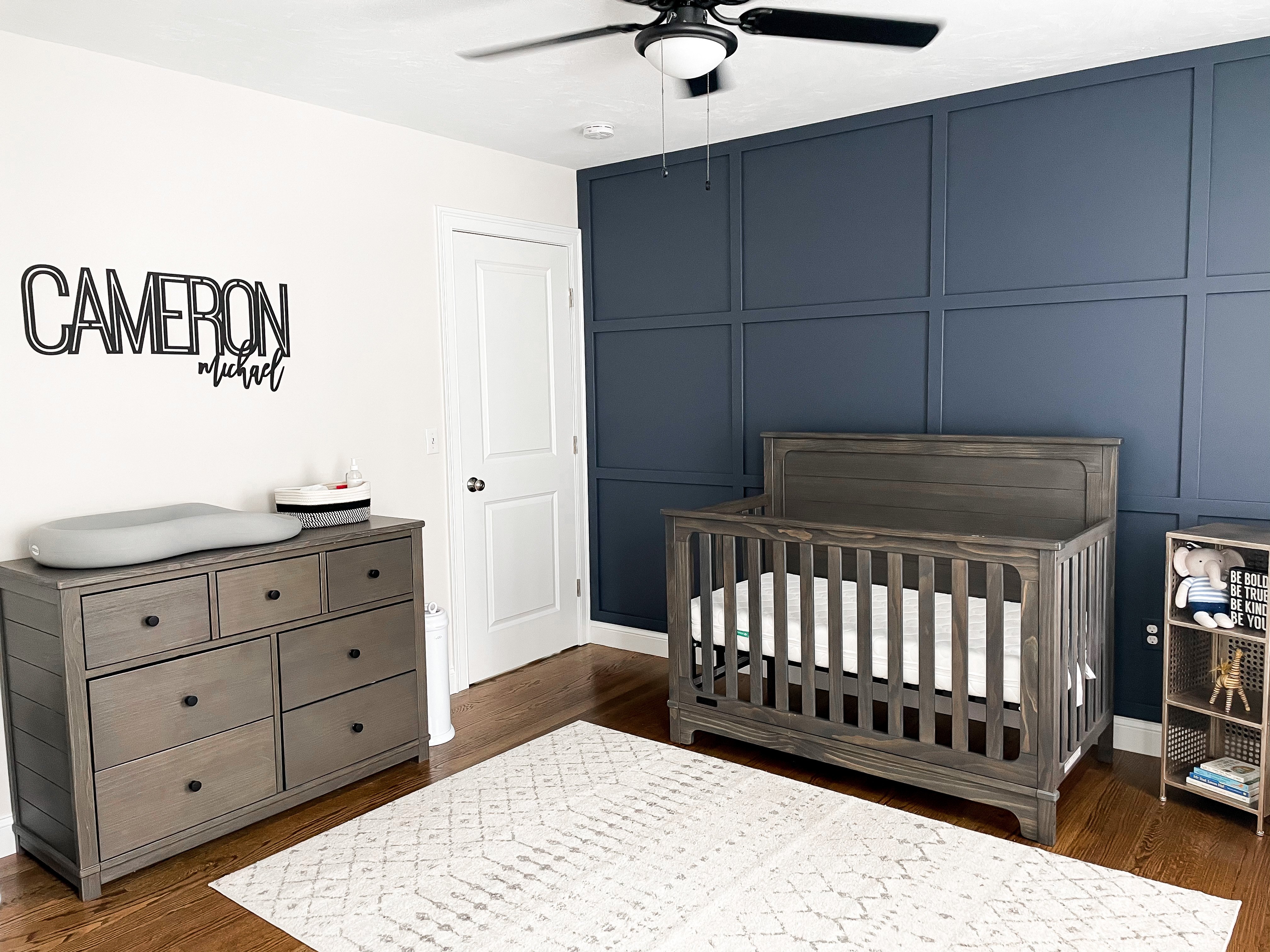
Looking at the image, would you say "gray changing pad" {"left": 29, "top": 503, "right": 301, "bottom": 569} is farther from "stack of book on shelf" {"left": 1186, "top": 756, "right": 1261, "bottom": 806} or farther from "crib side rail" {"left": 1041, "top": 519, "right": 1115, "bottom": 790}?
"stack of book on shelf" {"left": 1186, "top": 756, "right": 1261, "bottom": 806}

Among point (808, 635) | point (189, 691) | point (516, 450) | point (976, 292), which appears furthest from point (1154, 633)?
point (189, 691)

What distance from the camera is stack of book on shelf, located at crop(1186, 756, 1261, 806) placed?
2.51 meters

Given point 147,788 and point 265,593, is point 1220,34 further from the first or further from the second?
point 147,788

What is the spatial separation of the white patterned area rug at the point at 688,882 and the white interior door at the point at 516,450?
4.04 ft

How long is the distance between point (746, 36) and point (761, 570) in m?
2.09

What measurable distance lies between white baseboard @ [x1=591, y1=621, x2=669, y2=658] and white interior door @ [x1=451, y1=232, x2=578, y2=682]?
12 centimetres

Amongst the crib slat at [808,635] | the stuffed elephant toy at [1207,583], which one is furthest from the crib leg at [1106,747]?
the crib slat at [808,635]

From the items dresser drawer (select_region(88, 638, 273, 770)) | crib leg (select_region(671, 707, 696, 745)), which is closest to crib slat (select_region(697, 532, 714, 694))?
crib leg (select_region(671, 707, 696, 745))

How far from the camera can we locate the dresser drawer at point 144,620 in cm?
226

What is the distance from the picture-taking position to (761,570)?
3.86 metres

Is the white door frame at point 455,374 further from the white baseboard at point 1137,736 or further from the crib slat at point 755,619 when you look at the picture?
the white baseboard at point 1137,736

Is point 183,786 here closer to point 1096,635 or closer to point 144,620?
point 144,620

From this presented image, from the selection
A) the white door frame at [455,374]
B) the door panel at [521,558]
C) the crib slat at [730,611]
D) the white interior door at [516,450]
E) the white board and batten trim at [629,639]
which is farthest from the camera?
the white board and batten trim at [629,639]

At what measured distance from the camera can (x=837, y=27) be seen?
6.89ft
